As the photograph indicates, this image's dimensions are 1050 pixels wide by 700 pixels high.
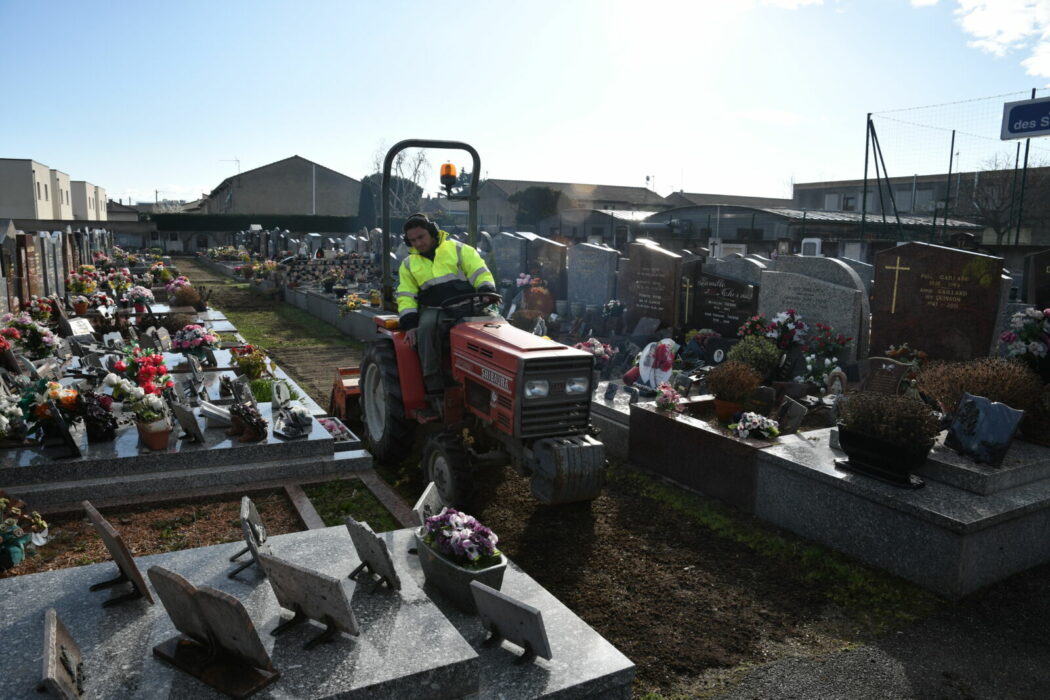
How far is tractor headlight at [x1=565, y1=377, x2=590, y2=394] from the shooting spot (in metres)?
5.06

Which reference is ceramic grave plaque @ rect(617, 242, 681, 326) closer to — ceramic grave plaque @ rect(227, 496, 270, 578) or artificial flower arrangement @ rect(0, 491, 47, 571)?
ceramic grave plaque @ rect(227, 496, 270, 578)

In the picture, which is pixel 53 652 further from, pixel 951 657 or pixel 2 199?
pixel 2 199

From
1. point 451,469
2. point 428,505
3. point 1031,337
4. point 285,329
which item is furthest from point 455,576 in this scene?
point 285,329

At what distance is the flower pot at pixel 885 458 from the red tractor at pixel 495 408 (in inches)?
Answer: 70.8

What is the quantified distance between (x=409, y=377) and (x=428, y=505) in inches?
86.0

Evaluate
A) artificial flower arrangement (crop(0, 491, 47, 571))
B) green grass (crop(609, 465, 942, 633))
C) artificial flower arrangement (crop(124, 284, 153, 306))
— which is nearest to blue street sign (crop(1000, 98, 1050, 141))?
green grass (crop(609, 465, 942, 633))

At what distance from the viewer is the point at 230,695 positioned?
2451 millimetres

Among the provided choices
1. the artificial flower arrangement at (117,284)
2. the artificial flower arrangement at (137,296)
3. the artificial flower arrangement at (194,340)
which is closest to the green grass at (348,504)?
the artificial flower arrangement at (194,340)

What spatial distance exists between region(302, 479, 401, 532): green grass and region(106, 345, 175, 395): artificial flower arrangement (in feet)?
6.53

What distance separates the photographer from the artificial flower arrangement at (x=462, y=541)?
3.35 metres

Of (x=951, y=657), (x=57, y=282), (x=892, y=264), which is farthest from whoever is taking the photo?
(x=57, y=282)

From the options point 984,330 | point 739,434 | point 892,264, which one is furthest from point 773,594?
point 892,264

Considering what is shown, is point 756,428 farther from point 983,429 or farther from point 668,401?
point 983,429

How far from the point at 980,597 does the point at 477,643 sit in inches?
131
